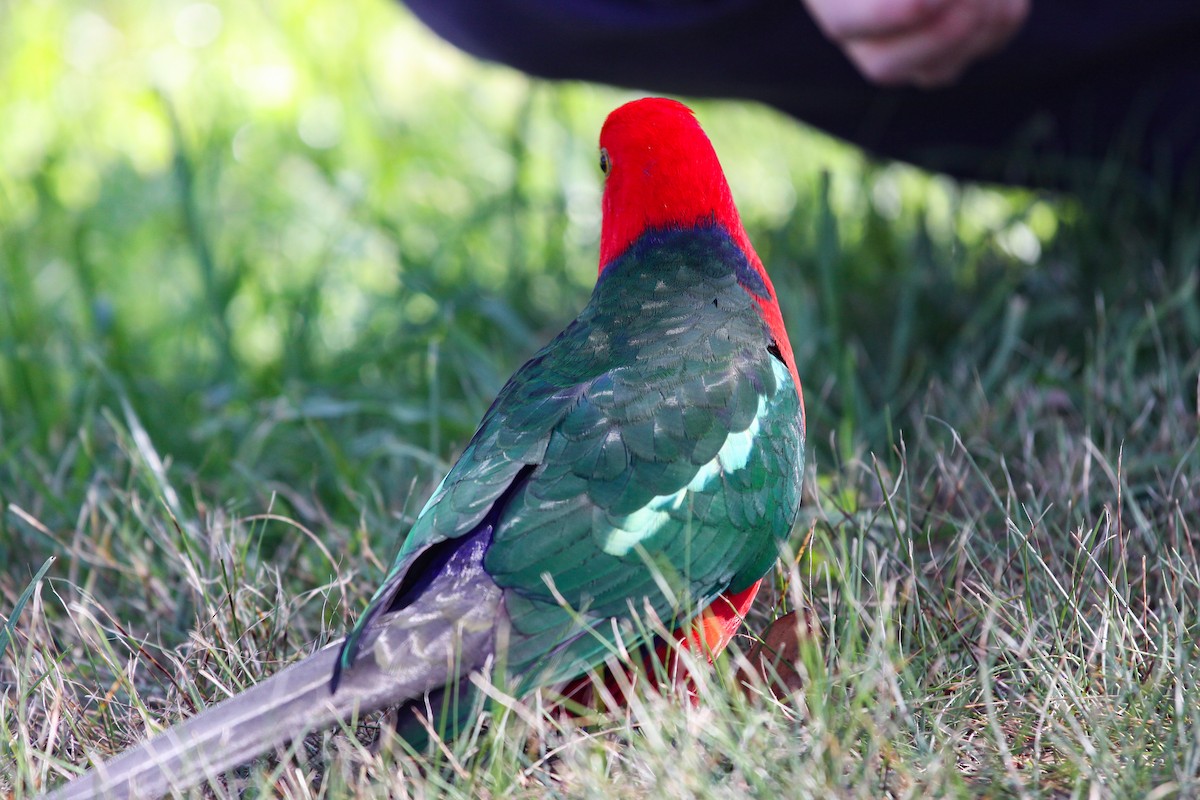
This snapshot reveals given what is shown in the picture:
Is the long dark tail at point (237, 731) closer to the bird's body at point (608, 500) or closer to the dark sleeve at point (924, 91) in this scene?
the bird's body at point (608, 500)

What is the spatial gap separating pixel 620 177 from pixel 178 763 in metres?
1.00

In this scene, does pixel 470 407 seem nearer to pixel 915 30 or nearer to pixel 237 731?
pixel 915 30

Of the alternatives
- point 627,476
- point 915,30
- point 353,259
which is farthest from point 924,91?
point 627,476

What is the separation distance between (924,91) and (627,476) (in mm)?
1885

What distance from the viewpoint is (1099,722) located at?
1416 millimetres

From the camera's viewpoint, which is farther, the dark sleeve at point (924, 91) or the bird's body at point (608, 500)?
the dark sleeve at point (924, 91)

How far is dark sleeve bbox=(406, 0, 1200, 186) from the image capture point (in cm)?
273

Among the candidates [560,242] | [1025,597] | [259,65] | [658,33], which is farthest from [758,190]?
[1025,597]

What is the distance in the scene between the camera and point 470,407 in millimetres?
2525

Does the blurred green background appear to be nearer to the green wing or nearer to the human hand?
the human hand

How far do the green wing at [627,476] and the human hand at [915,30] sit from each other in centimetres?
73

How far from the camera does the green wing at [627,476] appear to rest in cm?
147

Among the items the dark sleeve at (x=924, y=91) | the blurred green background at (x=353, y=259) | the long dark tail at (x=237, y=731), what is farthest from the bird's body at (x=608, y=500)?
the dark sleeve at (x=924, y=91)

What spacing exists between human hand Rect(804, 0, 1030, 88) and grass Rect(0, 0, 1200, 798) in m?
0.26
